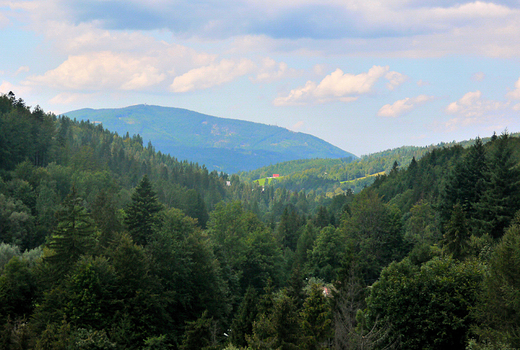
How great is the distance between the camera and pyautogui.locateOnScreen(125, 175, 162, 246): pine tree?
49812 millimetres

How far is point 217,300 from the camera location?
149ft

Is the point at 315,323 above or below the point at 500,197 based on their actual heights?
below

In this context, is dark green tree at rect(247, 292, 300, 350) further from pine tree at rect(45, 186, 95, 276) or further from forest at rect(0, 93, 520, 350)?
pine tree at rect(45, 186, 95, 276)

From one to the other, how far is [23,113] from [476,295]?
10639cm

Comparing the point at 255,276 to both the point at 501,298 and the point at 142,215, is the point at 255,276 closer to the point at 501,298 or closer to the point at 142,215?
the point at 142,215

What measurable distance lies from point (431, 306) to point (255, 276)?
36238 mm

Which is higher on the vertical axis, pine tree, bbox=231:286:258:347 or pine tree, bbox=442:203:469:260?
pine tree, bbox=442:203:469:260

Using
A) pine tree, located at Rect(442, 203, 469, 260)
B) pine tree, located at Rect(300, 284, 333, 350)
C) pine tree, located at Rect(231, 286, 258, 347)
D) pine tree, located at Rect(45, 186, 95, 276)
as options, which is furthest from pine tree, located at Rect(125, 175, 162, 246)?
pine tree, located at Rect(442, 203, 469, 260)

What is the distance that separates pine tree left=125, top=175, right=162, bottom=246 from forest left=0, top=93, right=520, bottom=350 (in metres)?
0.17

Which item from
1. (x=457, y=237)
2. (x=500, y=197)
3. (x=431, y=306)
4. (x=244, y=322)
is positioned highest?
(x=500, y=197)

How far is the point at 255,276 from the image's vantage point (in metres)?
60.8

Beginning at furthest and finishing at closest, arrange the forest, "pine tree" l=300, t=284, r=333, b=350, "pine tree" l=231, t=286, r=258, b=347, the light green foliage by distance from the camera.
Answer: "pine tree" l=231, t=286, r=258, b=347
"pine tree" l=300, t=284, r=333, b=350
the forest
the light green foliage

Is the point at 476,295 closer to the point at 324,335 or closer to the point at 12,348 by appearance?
the point at 324,335

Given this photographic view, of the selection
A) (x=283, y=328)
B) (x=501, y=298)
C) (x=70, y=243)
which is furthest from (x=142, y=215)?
(x=501, y=298)
